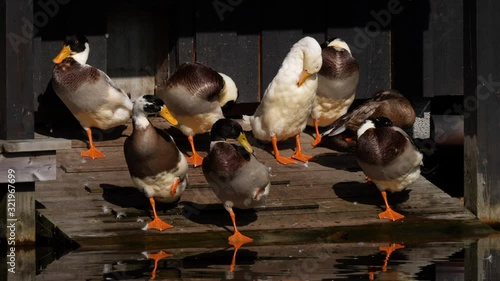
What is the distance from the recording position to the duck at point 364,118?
14.5 meters

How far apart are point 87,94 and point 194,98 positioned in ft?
3.42

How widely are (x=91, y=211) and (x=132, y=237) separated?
0.61 meters

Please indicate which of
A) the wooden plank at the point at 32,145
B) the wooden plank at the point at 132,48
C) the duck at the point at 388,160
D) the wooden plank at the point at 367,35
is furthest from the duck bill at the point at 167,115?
the wooden plank at the point at 367,35

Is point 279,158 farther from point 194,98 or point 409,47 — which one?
point 409,47

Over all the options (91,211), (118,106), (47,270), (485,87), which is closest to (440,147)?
(485,87)

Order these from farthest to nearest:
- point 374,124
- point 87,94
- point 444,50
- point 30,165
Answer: point 444,50 → point 87,94 → point 374,124 → point 30,165

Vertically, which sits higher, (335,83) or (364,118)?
(335,83)

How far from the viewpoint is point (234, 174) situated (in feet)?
41.6

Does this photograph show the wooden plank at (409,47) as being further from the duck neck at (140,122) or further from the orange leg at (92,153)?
the duck neck at (140,122)

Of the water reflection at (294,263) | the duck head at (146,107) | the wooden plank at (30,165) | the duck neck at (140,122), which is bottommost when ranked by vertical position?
the water reflection at (294,263)

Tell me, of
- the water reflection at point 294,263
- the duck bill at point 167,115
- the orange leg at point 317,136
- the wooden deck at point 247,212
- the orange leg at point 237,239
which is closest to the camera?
the water reflection at point 294,263

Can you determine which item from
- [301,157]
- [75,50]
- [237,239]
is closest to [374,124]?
[301,157]

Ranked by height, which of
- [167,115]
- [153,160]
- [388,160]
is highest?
[167,115]

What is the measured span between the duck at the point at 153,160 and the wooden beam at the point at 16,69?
92 centimetres
